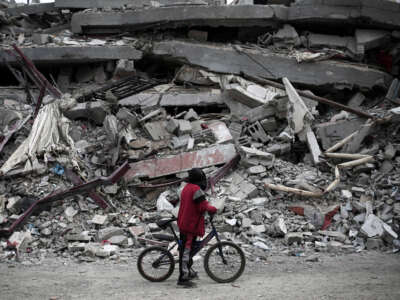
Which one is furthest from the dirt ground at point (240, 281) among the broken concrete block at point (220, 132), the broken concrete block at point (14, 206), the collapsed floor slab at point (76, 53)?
the collapsed floor slab at point (76, 53)

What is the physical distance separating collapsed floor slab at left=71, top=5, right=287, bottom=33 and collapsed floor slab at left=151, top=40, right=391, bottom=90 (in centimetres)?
84

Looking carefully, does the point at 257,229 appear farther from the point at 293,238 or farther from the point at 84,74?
the point at 84,74

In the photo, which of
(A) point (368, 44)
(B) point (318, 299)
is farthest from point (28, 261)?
(A) point (368, 44)

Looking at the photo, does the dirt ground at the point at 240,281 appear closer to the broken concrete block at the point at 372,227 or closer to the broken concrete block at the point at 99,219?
the broken concrete block at the point at 372,227

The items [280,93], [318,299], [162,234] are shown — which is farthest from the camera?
[280,93]

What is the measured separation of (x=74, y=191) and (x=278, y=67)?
243 inches

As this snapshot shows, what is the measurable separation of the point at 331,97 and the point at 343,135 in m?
2.66

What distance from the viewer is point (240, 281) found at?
194 inches

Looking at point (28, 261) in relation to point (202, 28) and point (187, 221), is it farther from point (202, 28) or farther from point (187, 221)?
point (202, 28)

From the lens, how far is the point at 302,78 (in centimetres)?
1078

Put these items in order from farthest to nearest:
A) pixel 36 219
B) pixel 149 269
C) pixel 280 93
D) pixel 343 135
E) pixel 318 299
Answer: pixel 280 93, pixel 343 135, pixel 36 219, pixel 149 269, pixel 318 299

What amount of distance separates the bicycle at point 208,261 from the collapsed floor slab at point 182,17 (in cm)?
815

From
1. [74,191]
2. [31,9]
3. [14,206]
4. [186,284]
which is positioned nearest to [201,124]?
[74,191]

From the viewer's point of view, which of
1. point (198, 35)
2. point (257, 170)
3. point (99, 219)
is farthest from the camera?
point (198, 35)
